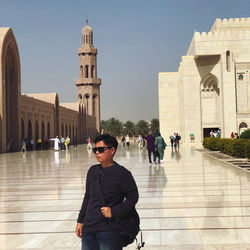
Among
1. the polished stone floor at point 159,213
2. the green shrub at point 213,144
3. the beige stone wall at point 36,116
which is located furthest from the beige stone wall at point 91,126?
the polished stone floor at point 159,213

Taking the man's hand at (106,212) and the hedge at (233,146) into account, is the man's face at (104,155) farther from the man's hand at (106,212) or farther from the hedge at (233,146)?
the hedge at (233,146)

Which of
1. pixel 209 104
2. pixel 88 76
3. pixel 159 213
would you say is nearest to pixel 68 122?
pixel 88 76

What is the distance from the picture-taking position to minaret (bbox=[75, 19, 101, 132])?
67.9 m

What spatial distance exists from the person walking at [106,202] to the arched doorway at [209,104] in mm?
29391

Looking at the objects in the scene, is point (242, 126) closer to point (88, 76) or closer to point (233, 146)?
point (233, 146)

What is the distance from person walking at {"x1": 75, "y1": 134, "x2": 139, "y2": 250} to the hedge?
12098mm

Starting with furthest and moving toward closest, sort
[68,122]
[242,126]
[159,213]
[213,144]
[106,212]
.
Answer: [68,122], [242,126], [213,144], [159,213], [106,212]

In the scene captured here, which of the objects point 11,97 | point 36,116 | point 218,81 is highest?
point 218,81

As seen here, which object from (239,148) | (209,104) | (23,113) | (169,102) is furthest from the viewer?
(169,102)

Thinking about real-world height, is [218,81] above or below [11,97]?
above

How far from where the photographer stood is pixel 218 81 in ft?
99.6

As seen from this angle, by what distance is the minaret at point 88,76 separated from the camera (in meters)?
67.9

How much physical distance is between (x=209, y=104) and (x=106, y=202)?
30519 millimetres

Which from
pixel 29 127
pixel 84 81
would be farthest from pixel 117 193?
pixel 84 81
